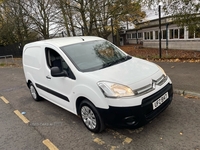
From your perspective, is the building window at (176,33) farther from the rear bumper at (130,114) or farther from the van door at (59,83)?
the rear bumper at (130,114)

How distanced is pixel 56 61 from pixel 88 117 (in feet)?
4.74

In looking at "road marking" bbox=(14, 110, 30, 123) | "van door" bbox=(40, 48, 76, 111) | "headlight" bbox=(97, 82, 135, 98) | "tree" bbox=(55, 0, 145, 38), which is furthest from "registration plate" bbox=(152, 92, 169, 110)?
"tree" bbox=(55, 0, 145, 38)

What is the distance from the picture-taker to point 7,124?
388 cm

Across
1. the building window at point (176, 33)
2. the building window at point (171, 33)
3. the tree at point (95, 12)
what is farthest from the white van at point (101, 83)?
the building window at point (171, 33)

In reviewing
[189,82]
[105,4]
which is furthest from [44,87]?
[105,4]

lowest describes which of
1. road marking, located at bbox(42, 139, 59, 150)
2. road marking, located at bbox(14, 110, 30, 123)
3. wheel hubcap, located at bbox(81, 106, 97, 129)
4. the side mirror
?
road marking, located at bbox(42, 139, 59, 150)

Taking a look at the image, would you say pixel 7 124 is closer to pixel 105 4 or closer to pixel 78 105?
pixel 78 105

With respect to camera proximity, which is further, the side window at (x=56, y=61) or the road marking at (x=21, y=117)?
the road marking at (x=21, y=117)

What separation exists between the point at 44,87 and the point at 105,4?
33.1 feet

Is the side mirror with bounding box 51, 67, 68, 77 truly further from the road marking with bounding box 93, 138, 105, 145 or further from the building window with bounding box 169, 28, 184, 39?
the building window with bounding box 169, 28, 184, 39

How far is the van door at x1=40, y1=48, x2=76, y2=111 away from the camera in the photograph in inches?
132

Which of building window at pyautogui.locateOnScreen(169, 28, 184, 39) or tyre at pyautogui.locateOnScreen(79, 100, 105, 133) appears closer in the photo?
tyre at pyautogui.locateOnScreen(79, 100, 105, 133)

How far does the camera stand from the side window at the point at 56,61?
336 centimetres

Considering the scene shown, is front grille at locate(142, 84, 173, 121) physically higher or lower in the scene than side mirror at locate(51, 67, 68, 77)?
lower
